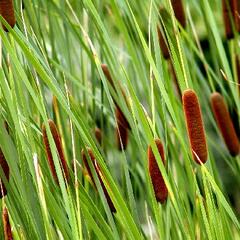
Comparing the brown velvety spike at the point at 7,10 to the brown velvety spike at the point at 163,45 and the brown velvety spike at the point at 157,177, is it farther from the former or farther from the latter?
the brown velvety spike at the point at 163,45

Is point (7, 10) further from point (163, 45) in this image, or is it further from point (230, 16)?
point (230, 16)

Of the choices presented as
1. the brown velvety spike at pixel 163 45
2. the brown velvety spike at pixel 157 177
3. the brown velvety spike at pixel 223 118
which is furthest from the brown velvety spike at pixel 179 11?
the brown velvety spike at pixel 157 177

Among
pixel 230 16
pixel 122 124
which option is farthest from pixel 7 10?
pixel 230 16

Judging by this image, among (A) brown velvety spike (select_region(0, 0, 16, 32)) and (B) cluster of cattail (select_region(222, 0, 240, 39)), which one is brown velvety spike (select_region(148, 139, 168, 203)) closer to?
(A) brown velvety spike (select_region(0, 0, 16, 32))

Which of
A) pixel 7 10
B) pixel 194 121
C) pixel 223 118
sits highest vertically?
pixel 7 10

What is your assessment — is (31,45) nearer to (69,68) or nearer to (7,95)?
(7,95)

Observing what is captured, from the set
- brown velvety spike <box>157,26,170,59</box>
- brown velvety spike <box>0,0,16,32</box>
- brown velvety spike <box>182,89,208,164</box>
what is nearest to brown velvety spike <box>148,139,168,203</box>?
brown velvety spike <box>182,89,208,164</box>
